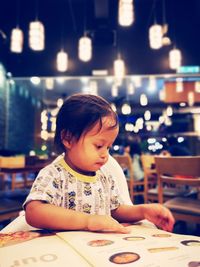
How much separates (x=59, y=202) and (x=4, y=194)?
6.38 feet

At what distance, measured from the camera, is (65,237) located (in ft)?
1.66

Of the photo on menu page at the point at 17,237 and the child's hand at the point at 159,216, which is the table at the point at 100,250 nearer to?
the photo on menu page at the point at 17,237

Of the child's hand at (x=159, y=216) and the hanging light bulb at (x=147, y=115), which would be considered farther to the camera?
the hanging light bulb at (x=147, y=115)

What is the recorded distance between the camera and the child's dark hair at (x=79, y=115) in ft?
2.38

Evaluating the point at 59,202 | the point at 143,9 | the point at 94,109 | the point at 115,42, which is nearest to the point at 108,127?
the point at 94,109

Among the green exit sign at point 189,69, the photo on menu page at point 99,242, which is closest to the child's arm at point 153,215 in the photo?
the photo on menu page at point 99,242

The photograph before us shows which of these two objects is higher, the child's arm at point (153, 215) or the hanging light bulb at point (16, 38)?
the hanging light bulb at point (16, 38)

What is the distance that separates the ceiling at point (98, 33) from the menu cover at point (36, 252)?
18.8 feet

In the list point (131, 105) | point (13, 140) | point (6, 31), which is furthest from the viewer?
point (131, 105)

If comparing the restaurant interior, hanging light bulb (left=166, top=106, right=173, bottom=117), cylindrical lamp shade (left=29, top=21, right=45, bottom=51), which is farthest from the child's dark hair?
hanging light bulb (left=166, top=106, right=173, bottom=117)

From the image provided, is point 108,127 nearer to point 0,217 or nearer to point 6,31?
point 0,217

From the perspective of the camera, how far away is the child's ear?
29.8 inches

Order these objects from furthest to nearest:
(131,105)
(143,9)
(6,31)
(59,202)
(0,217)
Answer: (131,105) < (6,31) < (143,9) < (0,217) < (59,202)

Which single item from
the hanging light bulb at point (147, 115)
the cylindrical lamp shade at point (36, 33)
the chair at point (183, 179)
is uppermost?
the cylindrical lamp shade at point (36, 33)
